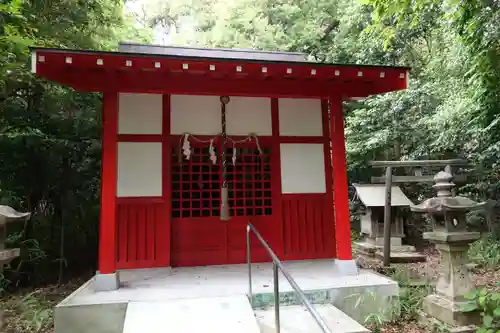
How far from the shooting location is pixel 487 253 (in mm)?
7117

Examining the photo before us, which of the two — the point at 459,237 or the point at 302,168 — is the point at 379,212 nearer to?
the point at 302,168

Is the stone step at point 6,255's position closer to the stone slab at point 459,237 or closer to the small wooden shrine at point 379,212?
the stone slab at point 459,237

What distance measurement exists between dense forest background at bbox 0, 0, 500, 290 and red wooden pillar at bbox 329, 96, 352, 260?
141 cm

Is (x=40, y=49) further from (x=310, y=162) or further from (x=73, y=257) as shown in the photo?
(x=73, y=257)

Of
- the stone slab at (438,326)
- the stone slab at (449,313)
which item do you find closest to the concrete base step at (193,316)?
the stone slab at (438,326)

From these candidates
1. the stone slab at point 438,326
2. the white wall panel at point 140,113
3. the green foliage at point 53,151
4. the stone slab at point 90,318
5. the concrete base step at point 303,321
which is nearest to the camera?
the concrete base step at point 303,321

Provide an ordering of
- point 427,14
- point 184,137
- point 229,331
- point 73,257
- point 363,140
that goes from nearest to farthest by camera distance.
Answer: point 229,331
point 184,137
point 73,257
point 427,14
point 363,140

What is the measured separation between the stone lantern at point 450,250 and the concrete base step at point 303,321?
4.35ft

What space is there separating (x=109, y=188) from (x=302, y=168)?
2.95 m

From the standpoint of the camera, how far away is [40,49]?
12.8 ft

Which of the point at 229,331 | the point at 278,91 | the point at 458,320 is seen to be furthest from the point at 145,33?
the point at 458,320

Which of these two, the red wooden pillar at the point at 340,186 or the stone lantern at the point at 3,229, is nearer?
the stone lantern at the point at 3,229

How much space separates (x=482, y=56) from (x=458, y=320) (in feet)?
13.4

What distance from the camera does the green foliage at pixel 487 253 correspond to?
21.9ft
